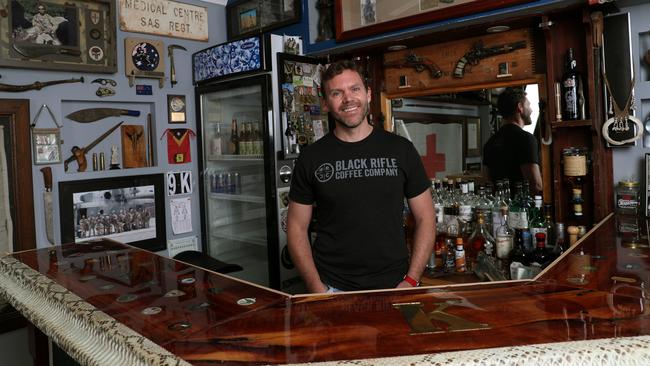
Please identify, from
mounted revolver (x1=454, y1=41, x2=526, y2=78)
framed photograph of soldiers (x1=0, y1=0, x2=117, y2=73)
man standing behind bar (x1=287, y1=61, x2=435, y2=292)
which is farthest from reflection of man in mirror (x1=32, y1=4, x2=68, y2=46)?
mounted revolver (x1=454, y1=41, x2=526, y2=78)

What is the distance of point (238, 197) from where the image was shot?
3.94m

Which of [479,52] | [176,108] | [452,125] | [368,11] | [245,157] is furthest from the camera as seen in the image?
[176,108]

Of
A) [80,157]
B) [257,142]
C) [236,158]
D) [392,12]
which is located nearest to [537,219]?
[392,12]

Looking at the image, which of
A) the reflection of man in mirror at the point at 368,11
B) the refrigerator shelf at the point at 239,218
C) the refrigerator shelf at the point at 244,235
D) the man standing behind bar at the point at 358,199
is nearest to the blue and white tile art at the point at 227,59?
the reflection of man in mirror at the point at 368,11

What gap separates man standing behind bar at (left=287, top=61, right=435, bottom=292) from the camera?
2.12m

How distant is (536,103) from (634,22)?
1.90ft

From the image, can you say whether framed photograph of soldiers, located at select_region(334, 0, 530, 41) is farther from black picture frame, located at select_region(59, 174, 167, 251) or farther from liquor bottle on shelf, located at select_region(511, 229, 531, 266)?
black picture frame, located at select_region(59, 174, 167, 251)

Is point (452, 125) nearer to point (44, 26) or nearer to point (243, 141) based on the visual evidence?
point (243, 141)

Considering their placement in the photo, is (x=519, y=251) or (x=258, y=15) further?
(x=258, y=15)

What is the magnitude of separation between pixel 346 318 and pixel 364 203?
879 mm

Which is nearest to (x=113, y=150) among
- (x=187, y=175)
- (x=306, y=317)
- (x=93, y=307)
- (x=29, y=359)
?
(x=187, y=175)

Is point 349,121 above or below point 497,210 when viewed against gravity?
above

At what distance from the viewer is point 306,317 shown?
1.32 metres

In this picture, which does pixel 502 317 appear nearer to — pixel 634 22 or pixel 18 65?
pixel 634 22
